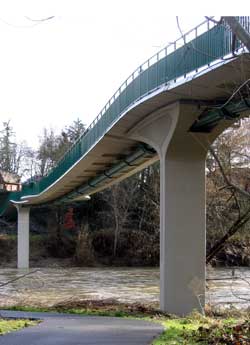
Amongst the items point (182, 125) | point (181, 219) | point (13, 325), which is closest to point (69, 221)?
point (181, 219)

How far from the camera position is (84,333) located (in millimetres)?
10867

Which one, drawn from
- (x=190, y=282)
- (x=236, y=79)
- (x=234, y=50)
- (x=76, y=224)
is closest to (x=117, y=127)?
(x=190, y=282)

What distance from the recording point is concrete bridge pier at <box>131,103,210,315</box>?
760 inches

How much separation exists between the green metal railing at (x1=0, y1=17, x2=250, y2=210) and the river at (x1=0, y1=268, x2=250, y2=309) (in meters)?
7.20

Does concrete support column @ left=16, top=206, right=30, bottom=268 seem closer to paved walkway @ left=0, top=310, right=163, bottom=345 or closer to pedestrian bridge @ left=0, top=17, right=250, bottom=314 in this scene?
pedestrian bridge @ left=0, top=17, right=250, bottom=314

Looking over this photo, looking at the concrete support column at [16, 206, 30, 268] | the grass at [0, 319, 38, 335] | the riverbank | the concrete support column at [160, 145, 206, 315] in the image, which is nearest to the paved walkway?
the grass at [0, 319, 38, 335]

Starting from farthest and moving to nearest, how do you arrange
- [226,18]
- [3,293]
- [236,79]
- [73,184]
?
[73,184] → [3,293] → [236,79] → [226,18]

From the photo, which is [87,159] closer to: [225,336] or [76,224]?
[225,336]

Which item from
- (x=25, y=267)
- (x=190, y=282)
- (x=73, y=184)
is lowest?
(x=25, y=267)

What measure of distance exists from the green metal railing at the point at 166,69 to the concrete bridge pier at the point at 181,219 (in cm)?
136

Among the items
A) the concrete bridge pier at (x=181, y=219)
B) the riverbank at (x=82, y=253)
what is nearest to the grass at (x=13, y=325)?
the concrete bridge pier at (x=181, y=219)

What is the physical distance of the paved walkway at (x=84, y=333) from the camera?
9.49 metres

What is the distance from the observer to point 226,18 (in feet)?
21.6

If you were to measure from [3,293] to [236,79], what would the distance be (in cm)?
1913
